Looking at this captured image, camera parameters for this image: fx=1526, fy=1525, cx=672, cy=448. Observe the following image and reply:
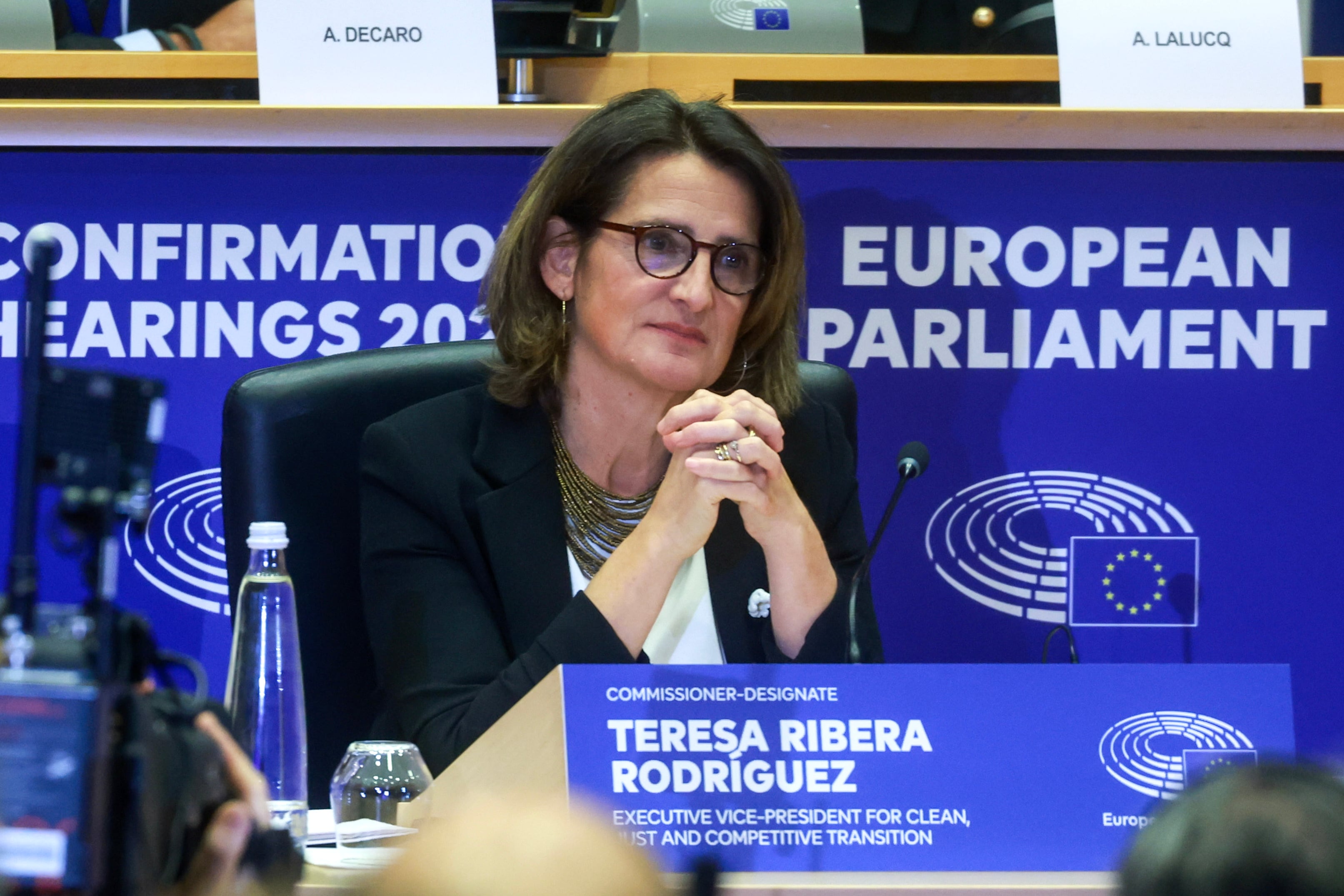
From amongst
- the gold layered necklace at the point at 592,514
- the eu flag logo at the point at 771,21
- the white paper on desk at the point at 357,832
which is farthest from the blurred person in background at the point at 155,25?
the white paper on desk at the point at 357,832

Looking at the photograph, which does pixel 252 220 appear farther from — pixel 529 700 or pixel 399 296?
pixel 529 700

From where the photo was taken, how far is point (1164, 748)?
1.21 metres

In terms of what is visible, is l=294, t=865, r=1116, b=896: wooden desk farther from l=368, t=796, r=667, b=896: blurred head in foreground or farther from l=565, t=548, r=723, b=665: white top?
l=565, t=548, r=723, b=665: white top

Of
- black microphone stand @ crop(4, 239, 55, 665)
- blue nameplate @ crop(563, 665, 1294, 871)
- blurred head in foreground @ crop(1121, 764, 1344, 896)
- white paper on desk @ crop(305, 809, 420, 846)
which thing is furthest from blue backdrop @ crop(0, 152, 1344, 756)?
blurred head in foreground @ crop(1121, 764, 1344, 896)

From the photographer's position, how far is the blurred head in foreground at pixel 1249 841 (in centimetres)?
46

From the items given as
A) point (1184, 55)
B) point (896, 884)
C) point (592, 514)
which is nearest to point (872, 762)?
point (896, 884)

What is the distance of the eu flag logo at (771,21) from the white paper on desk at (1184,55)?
423mm

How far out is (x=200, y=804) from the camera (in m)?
0.65

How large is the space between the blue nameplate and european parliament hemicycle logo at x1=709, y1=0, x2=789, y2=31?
1.51 meters

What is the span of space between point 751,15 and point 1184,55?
68 cm

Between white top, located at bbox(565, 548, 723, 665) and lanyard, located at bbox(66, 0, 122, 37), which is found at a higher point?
lanyard, located at bbox(66, 0, 122, 37)

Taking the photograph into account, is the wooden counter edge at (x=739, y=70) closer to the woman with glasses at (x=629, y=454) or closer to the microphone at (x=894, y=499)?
the woman with glasses at (x=629, y=454)

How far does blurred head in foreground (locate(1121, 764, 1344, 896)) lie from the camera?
1.50 feet

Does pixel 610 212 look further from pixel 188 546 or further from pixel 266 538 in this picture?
pixel 188 546
